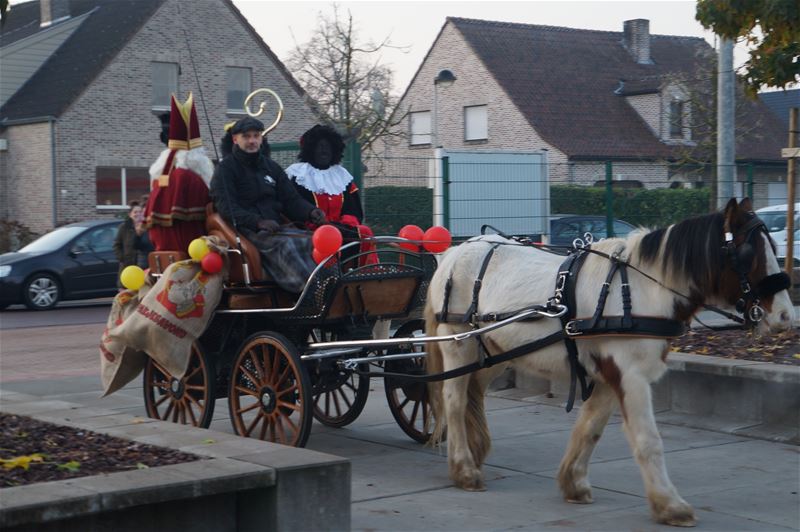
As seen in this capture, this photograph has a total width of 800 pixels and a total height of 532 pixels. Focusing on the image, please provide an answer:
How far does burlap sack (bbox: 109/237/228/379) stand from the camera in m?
8.01

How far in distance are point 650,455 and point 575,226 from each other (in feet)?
28.1

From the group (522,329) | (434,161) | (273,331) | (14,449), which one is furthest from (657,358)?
(434,161)

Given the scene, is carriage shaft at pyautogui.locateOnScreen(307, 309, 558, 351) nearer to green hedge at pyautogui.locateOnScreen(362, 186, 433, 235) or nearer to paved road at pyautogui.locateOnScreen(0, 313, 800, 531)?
paved road at pyautogui.locateOnScreen(0, 313, 800, 531)

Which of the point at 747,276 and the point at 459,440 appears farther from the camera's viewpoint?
the point at 459,440

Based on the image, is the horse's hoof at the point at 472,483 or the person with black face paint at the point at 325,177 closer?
the horse's hoof at the point at 472,483

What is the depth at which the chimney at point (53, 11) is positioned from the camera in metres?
40.7

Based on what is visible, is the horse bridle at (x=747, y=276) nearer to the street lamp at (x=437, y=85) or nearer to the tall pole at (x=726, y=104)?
the tall pole at (x=726, y=104)

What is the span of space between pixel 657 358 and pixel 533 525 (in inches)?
45.3

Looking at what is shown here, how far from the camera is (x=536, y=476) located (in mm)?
7461

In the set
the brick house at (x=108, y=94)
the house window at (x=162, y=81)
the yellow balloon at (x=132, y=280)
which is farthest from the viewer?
the house window at (x=162, y=81)

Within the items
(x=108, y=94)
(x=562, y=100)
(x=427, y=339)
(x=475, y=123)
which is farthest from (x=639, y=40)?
(x=427, y=339)

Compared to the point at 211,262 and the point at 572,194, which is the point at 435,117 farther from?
the point at 211,262

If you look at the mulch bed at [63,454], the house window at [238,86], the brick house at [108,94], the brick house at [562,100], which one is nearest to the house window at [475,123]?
the brick house at [562,100]

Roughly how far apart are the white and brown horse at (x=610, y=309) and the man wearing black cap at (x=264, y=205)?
1066mm
